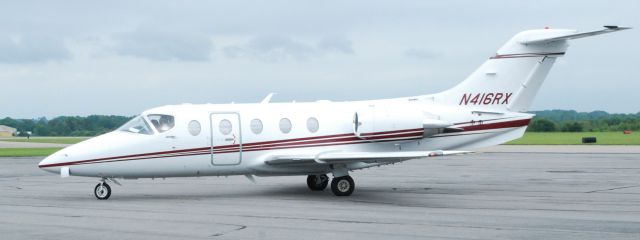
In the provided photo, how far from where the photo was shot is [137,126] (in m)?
21.4

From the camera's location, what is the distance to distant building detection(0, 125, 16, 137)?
5709 inches

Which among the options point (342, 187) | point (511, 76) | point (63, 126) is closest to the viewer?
point (342, 187)

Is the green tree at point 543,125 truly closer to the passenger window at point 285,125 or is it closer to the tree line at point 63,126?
the tree line at point 63,126

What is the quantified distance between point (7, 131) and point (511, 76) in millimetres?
140141

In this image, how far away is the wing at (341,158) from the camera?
20150 millimetres

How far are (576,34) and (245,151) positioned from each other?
917cm

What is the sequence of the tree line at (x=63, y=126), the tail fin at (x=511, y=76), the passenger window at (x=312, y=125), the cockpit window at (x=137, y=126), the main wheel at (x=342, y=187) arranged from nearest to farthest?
1. the cockpit window at (x=137, y=126)
2. the main wheel at (x=342, y=187)
3. the passenger window at (x=312, y=125)
4. the tail fin at (x=511, y=76)
5. the tree line at (x=63, y=126)

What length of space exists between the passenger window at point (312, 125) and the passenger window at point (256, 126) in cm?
128

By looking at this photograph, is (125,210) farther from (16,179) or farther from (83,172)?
(16,179)

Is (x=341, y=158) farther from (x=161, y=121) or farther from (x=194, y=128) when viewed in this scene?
(x=161, y=121)

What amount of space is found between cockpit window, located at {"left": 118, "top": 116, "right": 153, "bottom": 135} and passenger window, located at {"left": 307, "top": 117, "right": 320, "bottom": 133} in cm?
408

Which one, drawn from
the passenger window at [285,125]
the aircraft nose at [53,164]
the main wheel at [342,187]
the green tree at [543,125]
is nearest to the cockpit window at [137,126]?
the aircraft nose at [53,164]

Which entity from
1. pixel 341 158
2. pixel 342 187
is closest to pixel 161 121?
pixel 341 158

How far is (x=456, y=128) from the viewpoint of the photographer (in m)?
22.8
